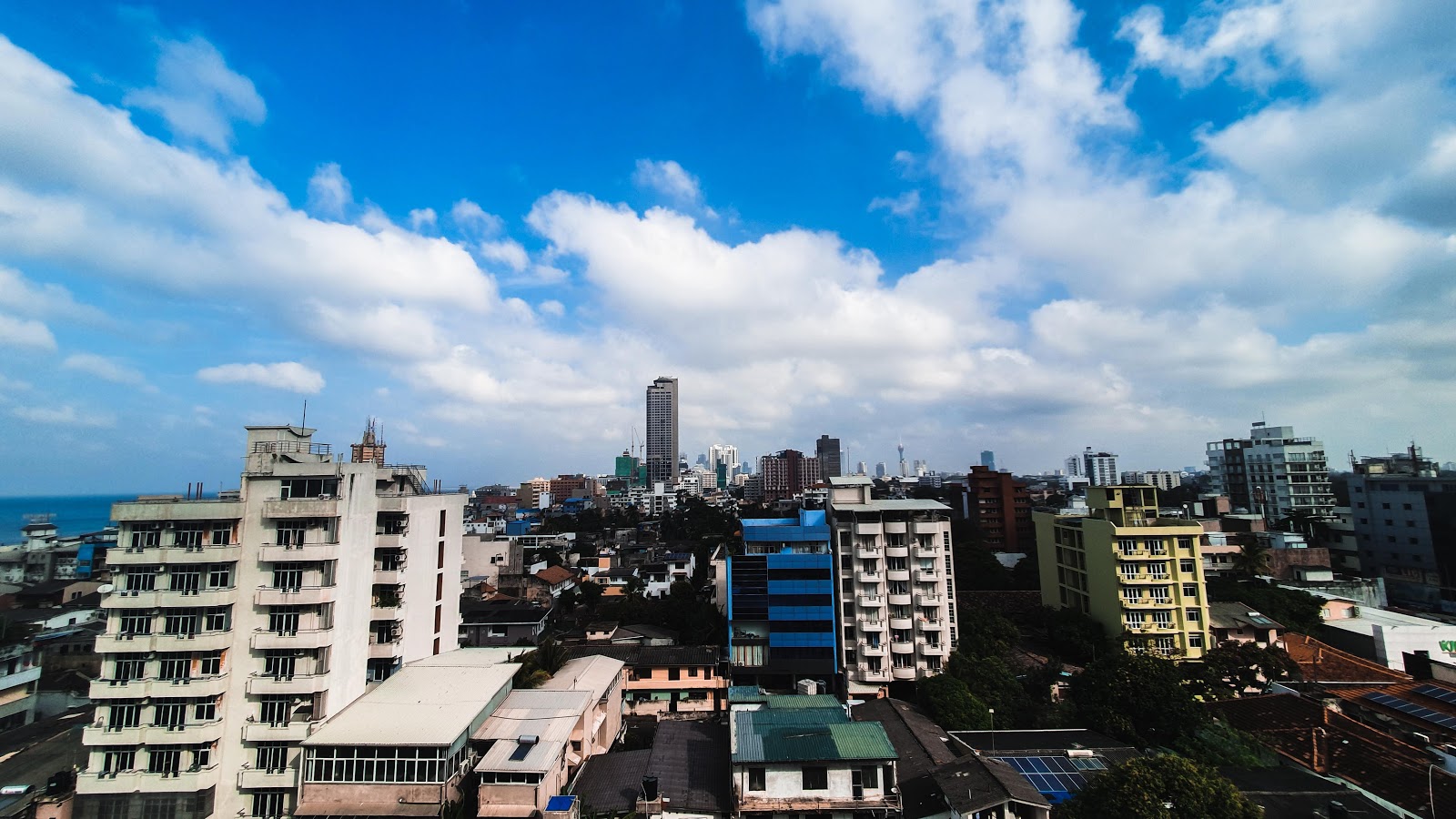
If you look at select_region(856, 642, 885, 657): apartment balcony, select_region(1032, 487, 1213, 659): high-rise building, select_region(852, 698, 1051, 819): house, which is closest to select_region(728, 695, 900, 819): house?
select_region(852, 698, 1051, 819): house

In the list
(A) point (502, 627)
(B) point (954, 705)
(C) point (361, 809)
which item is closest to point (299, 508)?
(C) point (361, 809)

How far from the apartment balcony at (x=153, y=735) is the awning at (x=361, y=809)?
4.90m

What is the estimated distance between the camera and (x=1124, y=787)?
1577 centimetres

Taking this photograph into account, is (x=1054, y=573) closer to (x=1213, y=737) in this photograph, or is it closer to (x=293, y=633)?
(x=1213, y=737)

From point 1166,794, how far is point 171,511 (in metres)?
33.3

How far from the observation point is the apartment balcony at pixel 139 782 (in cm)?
2019

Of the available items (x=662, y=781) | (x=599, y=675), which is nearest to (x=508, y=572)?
(x=599, y=675)

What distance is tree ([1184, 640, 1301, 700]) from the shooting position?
91.0ft

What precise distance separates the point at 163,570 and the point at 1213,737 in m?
39.2

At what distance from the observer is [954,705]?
27.5 meters

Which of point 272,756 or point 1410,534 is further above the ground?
point 1410,534

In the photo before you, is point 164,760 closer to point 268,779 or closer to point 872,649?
point 268,779

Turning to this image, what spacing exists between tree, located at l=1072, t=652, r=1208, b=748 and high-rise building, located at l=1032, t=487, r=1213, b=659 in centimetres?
1011

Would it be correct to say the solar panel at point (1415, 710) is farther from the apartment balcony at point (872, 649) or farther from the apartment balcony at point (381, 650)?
the apartment balcony at point (381, 650)
